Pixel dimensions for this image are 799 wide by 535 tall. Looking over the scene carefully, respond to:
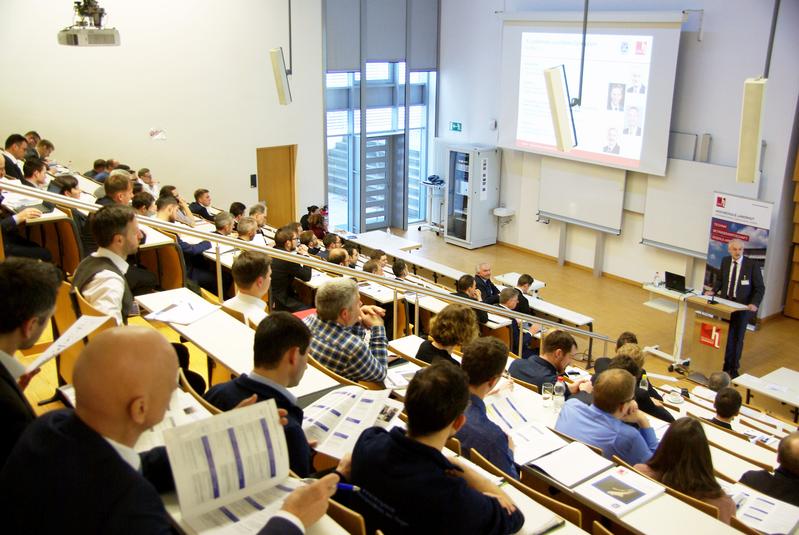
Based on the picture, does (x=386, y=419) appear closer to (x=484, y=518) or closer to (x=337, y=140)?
(x=484, y=518)

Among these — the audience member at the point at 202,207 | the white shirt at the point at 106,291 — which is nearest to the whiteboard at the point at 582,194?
the audience member at the point at 202,207

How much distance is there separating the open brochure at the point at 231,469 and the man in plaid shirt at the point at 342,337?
167 cm

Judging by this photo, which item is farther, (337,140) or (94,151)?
(337,140)

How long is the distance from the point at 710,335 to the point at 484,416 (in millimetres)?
6906

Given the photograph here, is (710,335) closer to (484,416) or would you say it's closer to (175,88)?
(484,416)

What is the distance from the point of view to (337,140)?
551 inches

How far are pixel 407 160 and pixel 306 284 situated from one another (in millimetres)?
7838

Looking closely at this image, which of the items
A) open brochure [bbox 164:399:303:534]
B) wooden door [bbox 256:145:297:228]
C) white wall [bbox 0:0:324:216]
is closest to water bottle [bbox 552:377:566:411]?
open brochure [bbox 164:399:303:534]

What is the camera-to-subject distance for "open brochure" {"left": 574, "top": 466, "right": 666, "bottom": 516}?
2824mm

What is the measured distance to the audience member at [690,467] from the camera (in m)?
3.30

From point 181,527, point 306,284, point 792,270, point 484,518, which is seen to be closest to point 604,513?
point 484,518

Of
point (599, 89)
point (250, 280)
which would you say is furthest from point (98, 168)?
point (599, 89)

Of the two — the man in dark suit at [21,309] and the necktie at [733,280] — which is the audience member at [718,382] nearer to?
the necktie at [733,280]

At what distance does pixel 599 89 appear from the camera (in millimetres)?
11750
